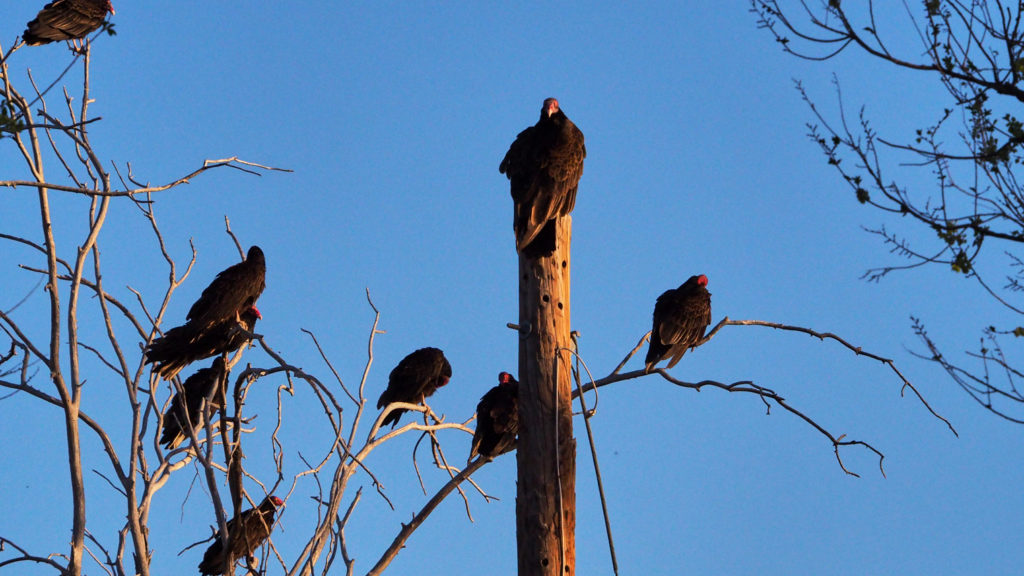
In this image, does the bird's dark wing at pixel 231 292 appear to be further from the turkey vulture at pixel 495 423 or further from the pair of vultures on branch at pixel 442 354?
the turkey vulture at pixel 495 423

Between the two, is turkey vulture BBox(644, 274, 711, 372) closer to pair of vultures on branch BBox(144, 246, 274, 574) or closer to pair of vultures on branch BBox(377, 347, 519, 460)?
pair of vultures on branch BBox(377, 347, 519, 460)

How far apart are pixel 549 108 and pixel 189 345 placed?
76.2 inches

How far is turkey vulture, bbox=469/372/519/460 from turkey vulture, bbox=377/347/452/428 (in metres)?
0.91

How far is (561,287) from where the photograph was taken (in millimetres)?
3580

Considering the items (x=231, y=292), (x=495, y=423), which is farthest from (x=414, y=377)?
(x=231, y=292)

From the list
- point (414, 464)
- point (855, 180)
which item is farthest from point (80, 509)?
point (855, 180)

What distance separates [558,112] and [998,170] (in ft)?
6.12

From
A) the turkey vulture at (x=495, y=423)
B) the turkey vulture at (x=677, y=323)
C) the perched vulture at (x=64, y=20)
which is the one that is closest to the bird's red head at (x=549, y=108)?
the turkey vulture at (x=677, y=323)

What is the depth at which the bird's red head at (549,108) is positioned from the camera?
4.26m

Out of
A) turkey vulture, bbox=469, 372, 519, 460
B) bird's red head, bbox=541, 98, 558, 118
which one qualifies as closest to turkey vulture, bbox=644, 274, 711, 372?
turkey vulture, bbox=469, 372, 519, 460

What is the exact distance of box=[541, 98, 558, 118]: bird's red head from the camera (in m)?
4.26

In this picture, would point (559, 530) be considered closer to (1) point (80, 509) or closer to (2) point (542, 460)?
(2) point (542, 460)

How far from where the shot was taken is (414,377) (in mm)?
6367

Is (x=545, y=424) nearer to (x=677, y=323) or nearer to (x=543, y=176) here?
(x=543, y=176)
